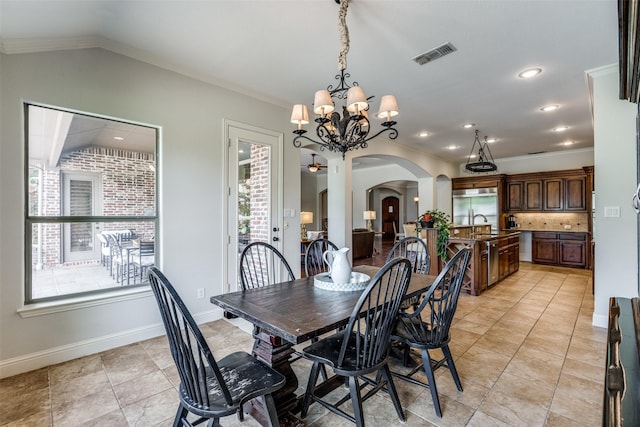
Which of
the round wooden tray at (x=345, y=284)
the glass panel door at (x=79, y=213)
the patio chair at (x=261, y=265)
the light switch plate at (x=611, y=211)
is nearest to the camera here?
the round wooden tray at (x=345, y=284)

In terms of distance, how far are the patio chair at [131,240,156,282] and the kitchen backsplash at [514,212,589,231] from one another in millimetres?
8435

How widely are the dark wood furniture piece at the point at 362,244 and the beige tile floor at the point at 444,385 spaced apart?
477cm

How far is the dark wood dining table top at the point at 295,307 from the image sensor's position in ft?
4.88

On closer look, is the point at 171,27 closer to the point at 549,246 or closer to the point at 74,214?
the point at 74,214

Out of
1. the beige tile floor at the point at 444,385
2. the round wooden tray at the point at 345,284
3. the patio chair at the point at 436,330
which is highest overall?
the round wooden tray at the point at 345,284

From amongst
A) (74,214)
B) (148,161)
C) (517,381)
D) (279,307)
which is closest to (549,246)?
(517,381)

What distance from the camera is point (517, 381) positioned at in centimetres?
228

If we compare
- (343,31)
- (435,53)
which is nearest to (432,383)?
(343,31)

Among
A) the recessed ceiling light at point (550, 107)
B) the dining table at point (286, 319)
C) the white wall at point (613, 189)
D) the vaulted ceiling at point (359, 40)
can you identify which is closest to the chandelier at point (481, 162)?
the recessed ceiling light at point (550, 107)

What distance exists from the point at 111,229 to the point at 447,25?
353cm

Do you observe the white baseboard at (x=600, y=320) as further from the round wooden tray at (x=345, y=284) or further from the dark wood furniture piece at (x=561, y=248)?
the dark wood furniture piece at (x=561, y=248)

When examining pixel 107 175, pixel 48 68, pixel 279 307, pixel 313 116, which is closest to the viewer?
pixel 279 307

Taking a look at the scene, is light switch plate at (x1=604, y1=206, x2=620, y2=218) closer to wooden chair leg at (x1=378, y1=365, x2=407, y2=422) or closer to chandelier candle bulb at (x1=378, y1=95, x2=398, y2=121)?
chandelier candle bulb at (x1=378, y1=95, x2=398, y2=121)

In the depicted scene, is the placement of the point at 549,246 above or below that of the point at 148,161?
below
